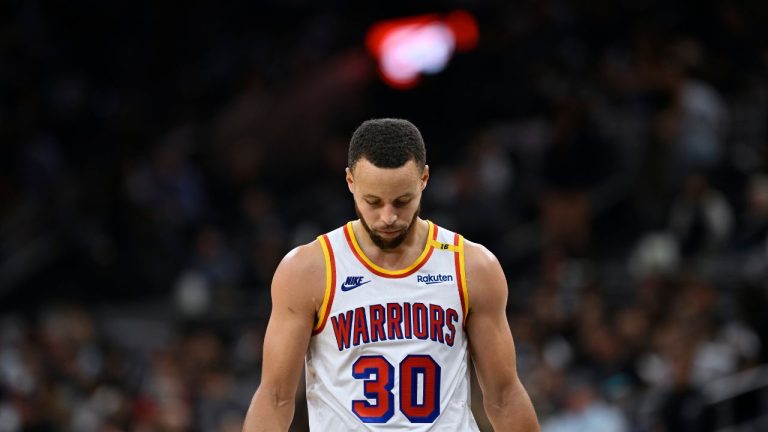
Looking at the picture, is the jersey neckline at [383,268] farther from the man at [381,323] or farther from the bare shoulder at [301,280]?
the bare shoulder at [301,280]

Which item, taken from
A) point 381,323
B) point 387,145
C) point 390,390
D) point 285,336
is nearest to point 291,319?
point 285,336

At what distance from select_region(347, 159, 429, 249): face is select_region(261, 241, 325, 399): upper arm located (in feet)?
0.99

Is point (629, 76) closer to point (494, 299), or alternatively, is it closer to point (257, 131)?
point (257, 131)

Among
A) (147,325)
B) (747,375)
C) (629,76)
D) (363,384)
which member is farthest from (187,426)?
(363,384)

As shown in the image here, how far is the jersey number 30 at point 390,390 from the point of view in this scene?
5.18m

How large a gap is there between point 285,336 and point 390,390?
468mm

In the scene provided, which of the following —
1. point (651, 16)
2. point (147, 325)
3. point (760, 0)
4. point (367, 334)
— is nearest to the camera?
point (367, 334)

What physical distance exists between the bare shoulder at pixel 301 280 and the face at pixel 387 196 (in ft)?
0.86

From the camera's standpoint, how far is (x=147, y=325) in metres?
15.4

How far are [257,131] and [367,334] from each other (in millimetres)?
11377

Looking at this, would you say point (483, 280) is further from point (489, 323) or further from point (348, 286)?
point (348, 286)

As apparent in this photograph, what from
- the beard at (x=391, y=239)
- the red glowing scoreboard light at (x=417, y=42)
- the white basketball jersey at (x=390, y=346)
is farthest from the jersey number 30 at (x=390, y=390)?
the red glowing scoreboard light at (x=417, y=42)

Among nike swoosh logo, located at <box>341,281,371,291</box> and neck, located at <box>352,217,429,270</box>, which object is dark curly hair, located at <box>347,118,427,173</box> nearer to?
neck, located at <box>352,217,429,270</box>

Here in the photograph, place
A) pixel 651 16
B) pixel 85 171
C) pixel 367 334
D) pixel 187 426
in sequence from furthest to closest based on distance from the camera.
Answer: pixel 85 171 → pixel 651 16 → pixel 187 426 → pixel 367 334
